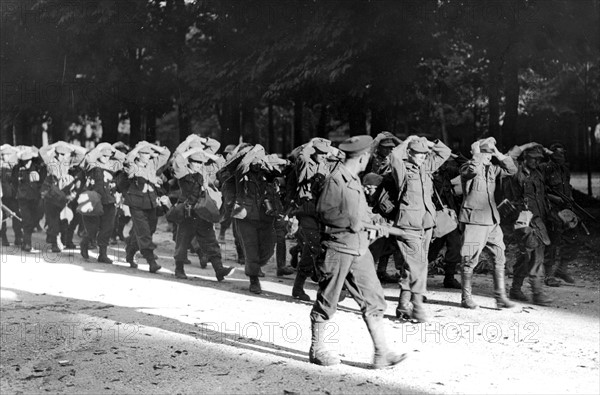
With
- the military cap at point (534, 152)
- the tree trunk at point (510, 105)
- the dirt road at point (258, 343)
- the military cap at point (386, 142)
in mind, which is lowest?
the dirt road at point (258, 343)

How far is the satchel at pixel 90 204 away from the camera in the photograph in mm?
14062

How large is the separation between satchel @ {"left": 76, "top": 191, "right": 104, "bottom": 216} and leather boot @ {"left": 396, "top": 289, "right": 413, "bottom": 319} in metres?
7.13

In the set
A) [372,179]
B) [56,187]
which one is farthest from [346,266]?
[56,187]

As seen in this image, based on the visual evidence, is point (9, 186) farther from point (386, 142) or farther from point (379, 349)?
point (379, 349)

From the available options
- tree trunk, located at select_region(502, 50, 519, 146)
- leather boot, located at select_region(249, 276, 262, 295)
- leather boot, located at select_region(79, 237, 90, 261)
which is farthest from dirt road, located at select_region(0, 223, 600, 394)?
tree trunk, located at select_region(502, 50, 519, 146)

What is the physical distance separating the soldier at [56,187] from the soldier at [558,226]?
9039mm

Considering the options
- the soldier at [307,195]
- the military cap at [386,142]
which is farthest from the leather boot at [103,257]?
the military cap at [386,142]

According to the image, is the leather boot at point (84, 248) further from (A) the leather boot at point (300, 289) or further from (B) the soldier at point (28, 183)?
(A) the leather boot at point (300, 289)

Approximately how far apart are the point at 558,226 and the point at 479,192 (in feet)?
6.52

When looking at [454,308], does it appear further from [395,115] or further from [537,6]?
[395,115]

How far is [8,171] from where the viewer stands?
16.9m

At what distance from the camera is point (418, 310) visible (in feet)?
28.1

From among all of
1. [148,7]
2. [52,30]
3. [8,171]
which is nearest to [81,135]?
[52,30]

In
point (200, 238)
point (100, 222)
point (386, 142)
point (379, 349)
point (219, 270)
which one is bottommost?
point (379, 349)
